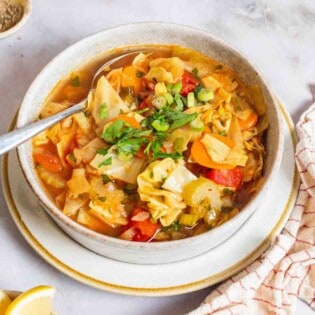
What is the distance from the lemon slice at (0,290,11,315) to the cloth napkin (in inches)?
20.5

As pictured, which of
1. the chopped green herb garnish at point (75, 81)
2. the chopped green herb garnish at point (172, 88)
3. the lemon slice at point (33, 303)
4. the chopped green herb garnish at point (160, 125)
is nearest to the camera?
the lemon slice at point (33, 303)

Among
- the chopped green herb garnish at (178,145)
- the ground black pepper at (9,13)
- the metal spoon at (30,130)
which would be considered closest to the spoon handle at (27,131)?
the metal spoon at (30,130)

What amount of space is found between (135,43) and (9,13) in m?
0.61

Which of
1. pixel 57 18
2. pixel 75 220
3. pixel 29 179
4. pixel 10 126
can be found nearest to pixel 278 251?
pixel 75 220

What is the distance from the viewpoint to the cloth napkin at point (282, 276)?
2.03 metres

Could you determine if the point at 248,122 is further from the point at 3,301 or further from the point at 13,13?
the point at 13,13

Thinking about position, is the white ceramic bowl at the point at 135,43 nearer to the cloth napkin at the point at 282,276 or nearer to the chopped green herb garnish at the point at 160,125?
the cloth napkin at the point at 282,276

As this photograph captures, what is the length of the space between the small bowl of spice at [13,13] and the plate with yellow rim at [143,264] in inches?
29.1

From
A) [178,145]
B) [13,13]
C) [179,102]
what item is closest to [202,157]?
[178,145]

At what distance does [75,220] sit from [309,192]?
75 centimetres

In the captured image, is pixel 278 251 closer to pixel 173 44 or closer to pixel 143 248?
pixel 143 248

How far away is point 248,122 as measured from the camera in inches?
87.6

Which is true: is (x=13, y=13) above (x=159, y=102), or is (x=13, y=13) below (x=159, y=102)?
above

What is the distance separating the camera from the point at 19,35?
2.66 metres
